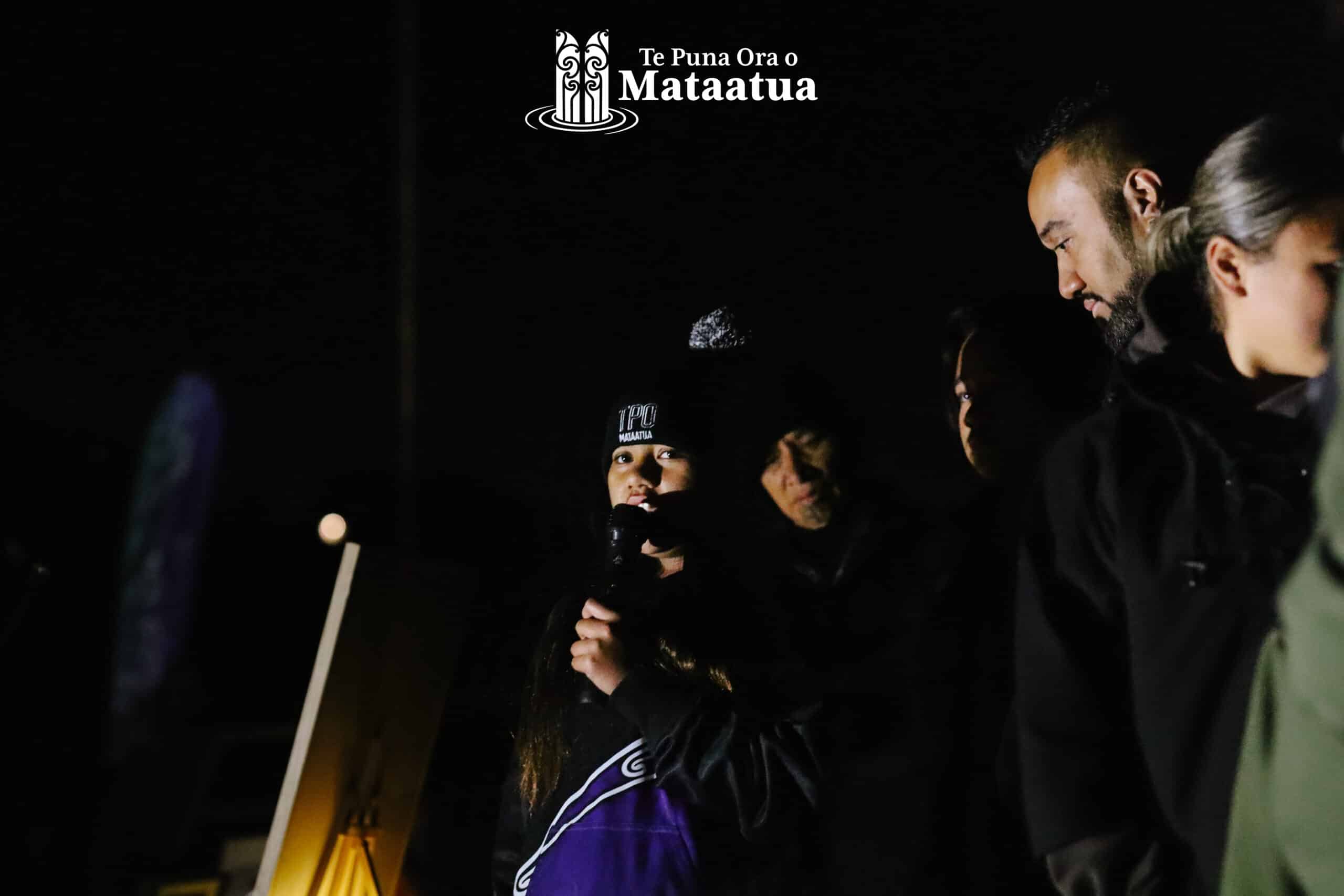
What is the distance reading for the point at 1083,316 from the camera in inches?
54.9

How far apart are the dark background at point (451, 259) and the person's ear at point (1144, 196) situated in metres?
0.13

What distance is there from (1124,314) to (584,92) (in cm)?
98

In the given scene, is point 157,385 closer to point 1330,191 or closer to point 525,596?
point 525,596

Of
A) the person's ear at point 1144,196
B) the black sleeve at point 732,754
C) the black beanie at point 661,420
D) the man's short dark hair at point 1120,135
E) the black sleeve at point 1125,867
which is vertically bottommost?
the black sleeve at point 1125,867

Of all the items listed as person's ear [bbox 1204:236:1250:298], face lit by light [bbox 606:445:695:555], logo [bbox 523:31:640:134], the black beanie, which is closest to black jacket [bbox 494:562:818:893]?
face lit by light [bbox 606:445:695:555]

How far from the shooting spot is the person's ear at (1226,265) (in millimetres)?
1106

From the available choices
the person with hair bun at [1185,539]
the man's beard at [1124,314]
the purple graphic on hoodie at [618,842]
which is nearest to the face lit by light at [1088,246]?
the man's beard at [1124,314]

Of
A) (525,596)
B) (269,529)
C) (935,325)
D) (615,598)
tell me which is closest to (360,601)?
(615,598)

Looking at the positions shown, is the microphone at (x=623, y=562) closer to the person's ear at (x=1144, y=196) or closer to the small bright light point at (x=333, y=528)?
the small bright light point at (x=333, y=528)

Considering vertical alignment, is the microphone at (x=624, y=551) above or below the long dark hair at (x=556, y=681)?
above

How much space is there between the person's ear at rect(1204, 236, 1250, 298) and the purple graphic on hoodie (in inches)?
35.6

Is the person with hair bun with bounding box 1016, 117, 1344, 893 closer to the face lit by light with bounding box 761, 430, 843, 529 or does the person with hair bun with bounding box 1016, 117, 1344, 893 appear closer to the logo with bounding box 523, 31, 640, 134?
the face lit by light with bounding box 761, 430, 843, 529

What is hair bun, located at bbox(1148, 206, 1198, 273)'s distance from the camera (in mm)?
1184

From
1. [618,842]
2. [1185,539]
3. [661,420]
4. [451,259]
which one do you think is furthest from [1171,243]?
[451,259]
